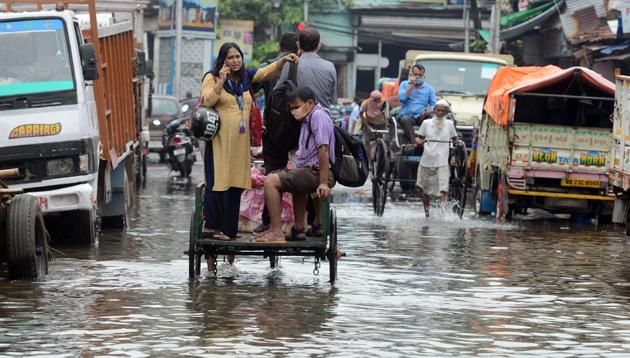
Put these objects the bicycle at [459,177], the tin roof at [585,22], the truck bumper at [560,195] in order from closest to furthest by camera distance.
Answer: the truck bumper at [560,195] → the bicycle at [459,177] → the tin roof at [585,22]

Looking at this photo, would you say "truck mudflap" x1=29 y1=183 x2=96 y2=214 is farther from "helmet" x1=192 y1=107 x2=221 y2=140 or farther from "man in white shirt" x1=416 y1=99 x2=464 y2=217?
"man in white shirt" x1=416 y1=99 x2=464 y2=217

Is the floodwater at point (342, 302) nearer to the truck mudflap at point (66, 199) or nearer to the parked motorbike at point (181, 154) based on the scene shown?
the truck mudflap at point (66, 199)

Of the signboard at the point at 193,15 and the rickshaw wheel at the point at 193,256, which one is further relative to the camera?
the signboard at the point at 193,15

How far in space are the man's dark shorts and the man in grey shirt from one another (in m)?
0.85

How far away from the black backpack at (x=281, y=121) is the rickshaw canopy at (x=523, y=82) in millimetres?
8434

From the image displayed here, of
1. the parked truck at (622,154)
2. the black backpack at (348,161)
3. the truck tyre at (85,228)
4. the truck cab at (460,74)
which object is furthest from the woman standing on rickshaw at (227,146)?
the truck cab at (460,74)

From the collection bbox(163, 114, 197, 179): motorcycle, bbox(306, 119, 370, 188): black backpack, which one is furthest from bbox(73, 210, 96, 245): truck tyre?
bbox(163, 114, 197, 179): motorcycle

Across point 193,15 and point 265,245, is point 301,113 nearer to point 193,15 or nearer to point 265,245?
point 265,245

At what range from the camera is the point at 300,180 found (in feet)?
39.8

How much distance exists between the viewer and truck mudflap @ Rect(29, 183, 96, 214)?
47.0 ft

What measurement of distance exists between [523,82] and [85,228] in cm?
796

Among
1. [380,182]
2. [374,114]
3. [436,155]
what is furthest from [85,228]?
[374,114]

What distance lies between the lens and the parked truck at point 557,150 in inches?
797

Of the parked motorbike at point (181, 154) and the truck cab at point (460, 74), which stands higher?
the truck cab at point (460, 74)
